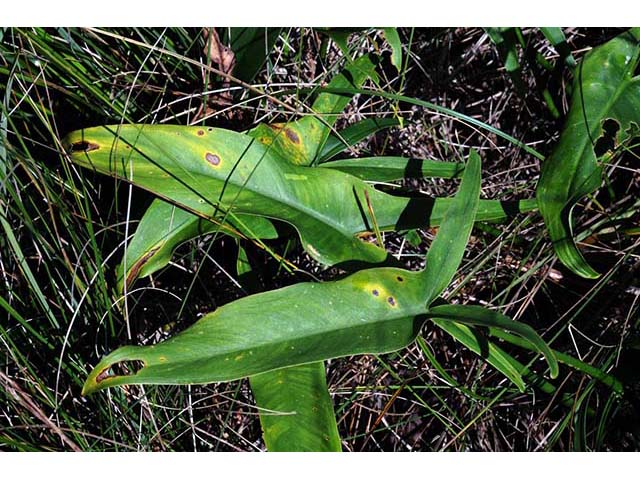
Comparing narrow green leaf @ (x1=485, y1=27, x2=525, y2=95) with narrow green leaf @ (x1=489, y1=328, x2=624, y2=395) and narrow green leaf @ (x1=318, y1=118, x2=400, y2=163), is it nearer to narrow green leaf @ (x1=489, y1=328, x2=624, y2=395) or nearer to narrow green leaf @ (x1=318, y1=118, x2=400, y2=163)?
narrow green leaf @ (x1=318, y1=118, x2=400, y2=163)

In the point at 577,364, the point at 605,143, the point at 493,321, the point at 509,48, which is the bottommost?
the point at 577,364

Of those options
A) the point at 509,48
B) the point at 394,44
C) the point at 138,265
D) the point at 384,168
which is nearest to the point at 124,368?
the point at 138,265

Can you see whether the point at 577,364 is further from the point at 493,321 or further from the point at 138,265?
the point at 138,265

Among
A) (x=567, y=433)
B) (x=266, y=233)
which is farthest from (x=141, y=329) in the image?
(x=567, y=433)

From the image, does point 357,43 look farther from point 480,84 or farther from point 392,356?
point 392,356

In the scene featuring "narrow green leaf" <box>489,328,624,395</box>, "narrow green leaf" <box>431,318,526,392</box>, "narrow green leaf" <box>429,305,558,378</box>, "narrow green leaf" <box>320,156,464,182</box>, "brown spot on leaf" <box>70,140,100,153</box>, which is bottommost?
"narrow green leaf" <box>489,328,624,395</box>

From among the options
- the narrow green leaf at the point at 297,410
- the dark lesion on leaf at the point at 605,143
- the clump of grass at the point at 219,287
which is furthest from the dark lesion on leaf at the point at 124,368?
the dark lesion on leaf at the point at 605,143

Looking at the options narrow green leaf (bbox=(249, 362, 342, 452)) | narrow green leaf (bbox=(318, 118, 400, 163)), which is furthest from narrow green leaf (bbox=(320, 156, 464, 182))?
narrow green leaf (bbox=(249, 362, 342, 452))
